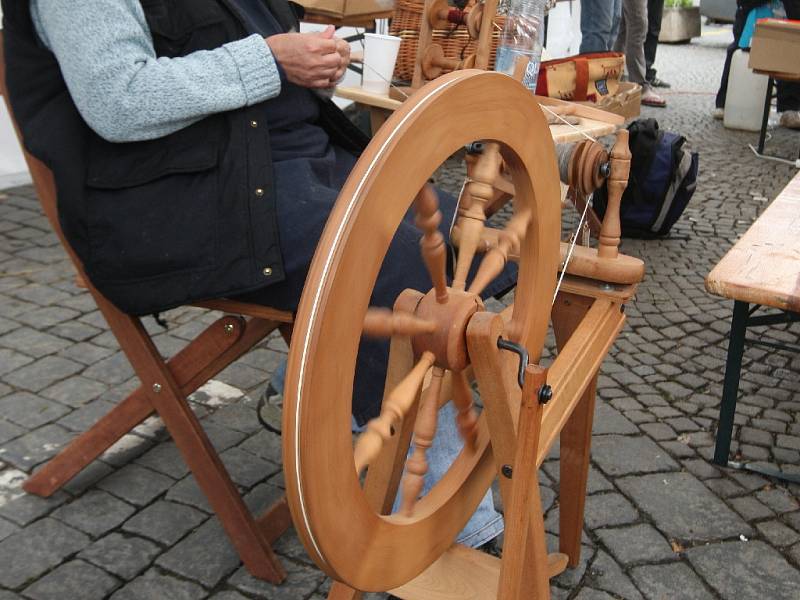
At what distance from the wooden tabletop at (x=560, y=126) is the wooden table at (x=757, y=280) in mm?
608

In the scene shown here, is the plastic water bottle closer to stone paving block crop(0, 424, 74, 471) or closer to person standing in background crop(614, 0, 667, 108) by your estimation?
stone paving block crop(0, 424, 74, 471)

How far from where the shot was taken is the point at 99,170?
5.57 feet

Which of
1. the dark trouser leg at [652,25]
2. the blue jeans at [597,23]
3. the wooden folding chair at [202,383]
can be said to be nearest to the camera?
the wooden folding chair at [202,383]

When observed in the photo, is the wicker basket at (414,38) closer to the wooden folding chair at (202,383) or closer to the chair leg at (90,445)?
the wooden folding chair at (202,383)

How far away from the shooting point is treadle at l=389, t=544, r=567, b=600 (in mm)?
1591

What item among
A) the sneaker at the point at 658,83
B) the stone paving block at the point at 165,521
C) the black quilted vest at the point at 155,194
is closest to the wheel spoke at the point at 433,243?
the black quilted vest at the point at 155,194

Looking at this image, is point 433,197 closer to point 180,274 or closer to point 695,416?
point 180,274

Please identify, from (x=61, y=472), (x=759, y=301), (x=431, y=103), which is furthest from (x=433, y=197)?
(x=61, y=472)

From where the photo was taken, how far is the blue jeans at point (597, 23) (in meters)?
5.70

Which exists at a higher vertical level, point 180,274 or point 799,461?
point 180,274

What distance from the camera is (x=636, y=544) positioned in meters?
2.23

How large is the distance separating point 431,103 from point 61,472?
1711 millimetres

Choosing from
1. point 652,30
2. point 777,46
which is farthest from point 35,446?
point 652,30

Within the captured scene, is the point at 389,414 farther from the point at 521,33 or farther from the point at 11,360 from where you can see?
the point at 11,360
